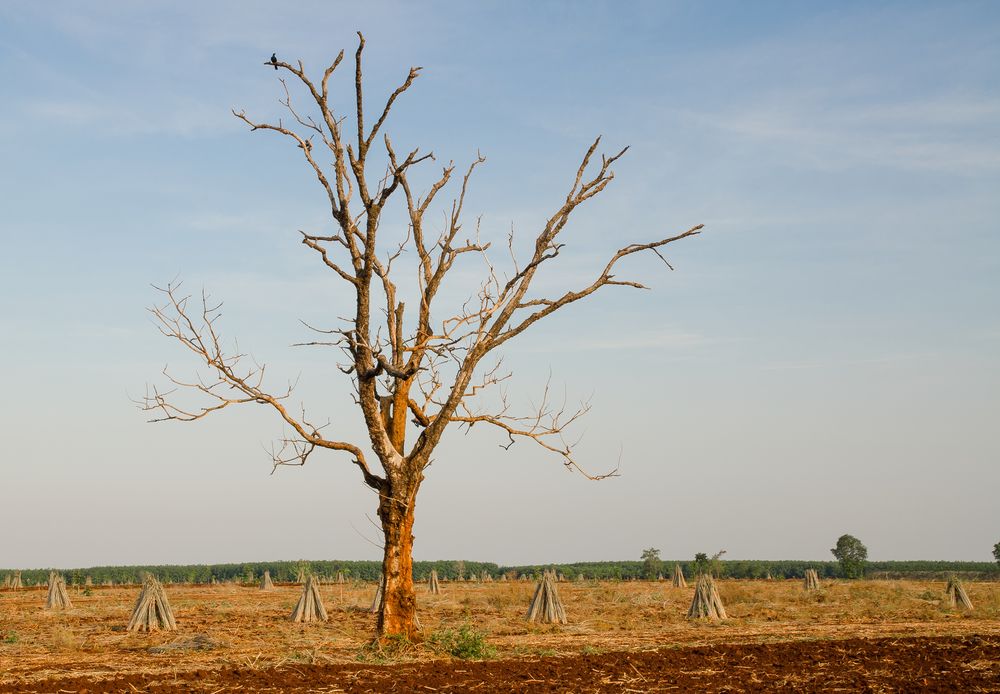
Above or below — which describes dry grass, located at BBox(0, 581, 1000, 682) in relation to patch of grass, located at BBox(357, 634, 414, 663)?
below

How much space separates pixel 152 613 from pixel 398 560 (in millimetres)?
8768

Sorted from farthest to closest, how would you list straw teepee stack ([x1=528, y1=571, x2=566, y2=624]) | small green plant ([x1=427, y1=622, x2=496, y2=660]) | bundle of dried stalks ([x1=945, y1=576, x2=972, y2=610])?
bundle of dried stalks ([x1=945, y1=576, x2=972, y2=610]), straw teepee stack ([x1=528, y1=571, x2=566, y2=624]), small green plant ([x1=427, y1=622, x2=496, y2=660])

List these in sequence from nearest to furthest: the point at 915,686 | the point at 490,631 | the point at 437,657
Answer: the point at 915,686 → the point at 437,657 → the point at 490,631

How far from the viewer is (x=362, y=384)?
42.8ft

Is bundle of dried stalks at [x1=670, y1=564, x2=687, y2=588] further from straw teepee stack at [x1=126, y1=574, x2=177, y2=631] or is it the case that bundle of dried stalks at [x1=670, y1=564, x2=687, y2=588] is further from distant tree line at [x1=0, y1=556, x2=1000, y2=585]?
distant tree line at [x1=0, y1=556, x2=1000, y2=585]

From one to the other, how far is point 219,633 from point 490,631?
5371 mm

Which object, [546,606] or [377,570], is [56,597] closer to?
[546,606]

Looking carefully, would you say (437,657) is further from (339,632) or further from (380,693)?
(339,632)

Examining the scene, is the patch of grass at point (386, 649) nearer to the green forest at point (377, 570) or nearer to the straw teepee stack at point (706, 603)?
the straw teepee stack at point (706, 603)

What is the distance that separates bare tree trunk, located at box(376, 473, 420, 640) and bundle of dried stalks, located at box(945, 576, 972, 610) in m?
17.5

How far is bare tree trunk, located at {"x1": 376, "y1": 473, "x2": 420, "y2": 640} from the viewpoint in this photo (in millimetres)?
12820

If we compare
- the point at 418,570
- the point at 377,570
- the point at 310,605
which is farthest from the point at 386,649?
the point at 418,570

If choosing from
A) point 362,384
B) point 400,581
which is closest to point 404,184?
point 362,384

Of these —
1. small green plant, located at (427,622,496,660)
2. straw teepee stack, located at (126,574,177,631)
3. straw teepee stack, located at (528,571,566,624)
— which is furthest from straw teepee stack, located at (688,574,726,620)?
straw teepee stack, located at (126,574,177,631)
